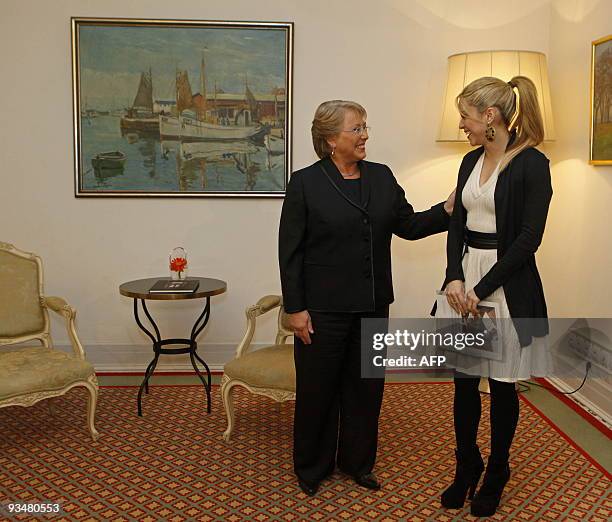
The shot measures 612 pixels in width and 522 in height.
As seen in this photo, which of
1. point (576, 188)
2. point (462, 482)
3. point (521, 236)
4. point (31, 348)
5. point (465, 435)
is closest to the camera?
point (521, 236)

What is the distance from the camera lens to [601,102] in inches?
166

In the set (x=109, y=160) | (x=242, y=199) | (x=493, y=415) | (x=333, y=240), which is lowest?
(x=493, y=415)

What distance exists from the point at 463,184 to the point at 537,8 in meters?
2.76

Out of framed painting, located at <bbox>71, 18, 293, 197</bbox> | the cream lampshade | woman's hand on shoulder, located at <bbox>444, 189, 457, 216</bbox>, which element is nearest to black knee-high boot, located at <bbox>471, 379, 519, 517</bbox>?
woman's hand on shoulder, located at <bbox>444, 189, 457, 216</bbox>

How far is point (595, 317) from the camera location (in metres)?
4.39

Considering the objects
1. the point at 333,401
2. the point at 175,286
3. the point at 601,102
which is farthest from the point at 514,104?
the point at 175,286

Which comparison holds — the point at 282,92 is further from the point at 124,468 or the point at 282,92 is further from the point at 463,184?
the point at 124,468

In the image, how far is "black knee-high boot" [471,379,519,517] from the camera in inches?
114

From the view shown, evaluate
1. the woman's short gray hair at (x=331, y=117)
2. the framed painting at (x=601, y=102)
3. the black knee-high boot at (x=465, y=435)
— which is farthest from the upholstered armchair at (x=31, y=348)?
the framed painting at (x=601, y=102)

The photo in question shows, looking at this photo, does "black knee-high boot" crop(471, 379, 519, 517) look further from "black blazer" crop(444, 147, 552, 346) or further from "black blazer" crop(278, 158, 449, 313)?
"black blazer" crop(278, 158, 449, 313)

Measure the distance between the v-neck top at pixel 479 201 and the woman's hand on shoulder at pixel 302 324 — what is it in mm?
800

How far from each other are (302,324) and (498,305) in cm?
85

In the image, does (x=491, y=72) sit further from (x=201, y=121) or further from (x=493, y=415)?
(x=493, y=415)

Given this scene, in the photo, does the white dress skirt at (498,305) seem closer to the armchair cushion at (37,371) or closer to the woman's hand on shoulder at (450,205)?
the woman's hand on shoulder at (450,205)
